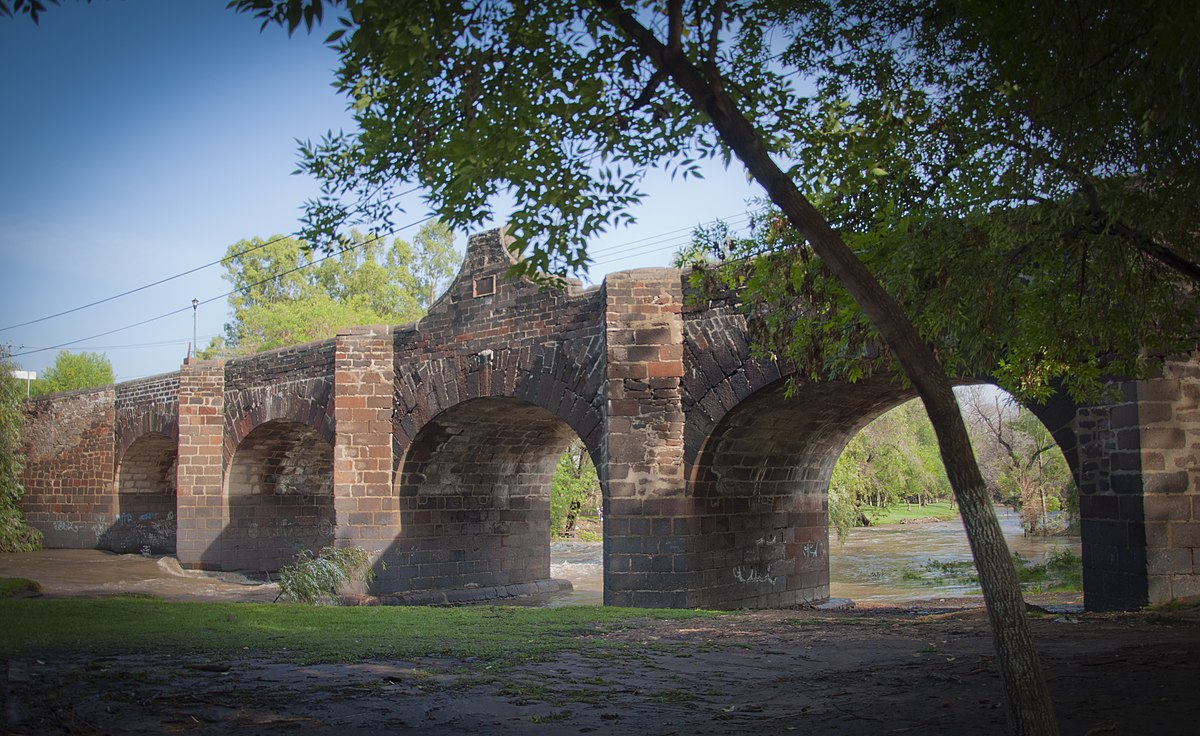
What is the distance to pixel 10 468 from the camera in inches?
973

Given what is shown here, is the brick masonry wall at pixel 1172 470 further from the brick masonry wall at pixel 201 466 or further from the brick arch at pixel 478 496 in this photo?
the brick masonry wall at pixel 201 466

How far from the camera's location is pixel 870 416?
49.8 ft

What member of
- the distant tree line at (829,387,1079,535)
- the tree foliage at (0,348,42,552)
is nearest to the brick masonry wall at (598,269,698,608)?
the distant tree line at (829,387,1079,535)

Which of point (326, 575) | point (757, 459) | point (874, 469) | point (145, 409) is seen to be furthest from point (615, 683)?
point (874, 469)

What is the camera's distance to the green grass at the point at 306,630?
25.6 ft

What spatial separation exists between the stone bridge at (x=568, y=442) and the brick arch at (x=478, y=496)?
0.14ft

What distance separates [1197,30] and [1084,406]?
7.06 metres

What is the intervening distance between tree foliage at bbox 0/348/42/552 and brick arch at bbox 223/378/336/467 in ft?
18.9

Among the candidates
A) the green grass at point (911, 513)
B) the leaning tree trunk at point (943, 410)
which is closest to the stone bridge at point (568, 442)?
the leaning tree trunk at point (943, 410)

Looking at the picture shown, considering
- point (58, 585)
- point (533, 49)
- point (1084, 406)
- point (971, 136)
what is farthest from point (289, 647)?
point (58, 585)

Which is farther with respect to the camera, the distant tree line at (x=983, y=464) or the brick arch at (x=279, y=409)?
the distant tree line at (x=983, y=464)

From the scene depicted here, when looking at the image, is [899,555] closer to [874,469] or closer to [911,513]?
[874,469]

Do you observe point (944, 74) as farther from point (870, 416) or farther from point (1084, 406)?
point (870, 416)

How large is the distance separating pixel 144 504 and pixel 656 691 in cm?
2347
